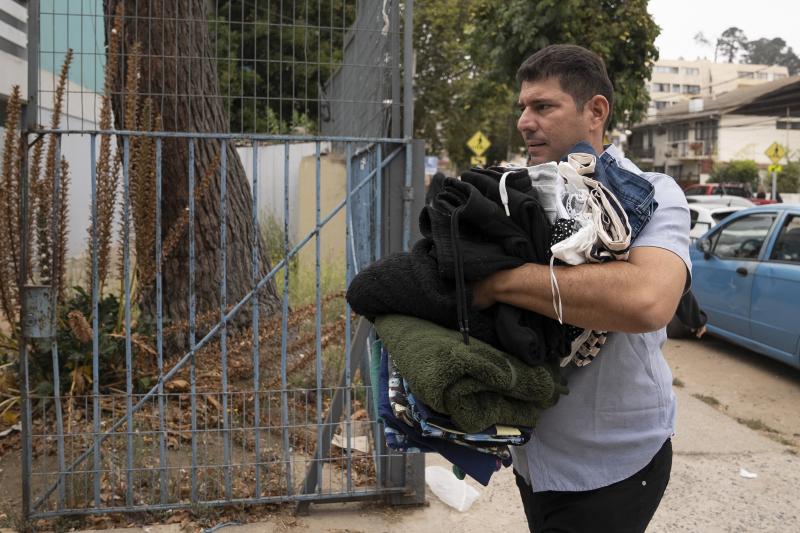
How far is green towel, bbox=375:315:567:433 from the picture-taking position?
1.58m

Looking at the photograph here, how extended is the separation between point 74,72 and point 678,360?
6.68 meters

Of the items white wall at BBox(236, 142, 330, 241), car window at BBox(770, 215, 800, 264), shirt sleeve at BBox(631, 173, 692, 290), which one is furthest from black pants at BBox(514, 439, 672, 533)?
car window at BBox(770, 215, 800, 264)

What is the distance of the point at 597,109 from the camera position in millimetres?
2014

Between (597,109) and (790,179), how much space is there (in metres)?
46.3

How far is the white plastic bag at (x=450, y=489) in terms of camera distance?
4266 mm

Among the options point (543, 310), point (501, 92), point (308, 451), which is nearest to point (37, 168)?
point (308, 451)

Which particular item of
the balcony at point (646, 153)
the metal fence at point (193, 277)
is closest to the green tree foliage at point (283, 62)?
the metal fence at point (193, 277)

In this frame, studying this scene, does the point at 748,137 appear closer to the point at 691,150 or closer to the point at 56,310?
the point at 691,150

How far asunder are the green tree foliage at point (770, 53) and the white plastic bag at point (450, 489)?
143 metres

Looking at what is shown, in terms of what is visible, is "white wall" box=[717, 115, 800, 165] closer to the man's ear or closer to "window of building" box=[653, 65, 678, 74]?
"window of building" box=[653, 65, 678, 74]

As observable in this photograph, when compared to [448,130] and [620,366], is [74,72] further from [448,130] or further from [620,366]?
[448,130]

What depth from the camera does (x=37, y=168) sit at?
3.90 m

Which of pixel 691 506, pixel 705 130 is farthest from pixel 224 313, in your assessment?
pixel 705 130

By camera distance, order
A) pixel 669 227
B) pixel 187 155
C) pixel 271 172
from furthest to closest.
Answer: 1. pixel 271 172
2. pixel 187 155
3. pixel 669 227
